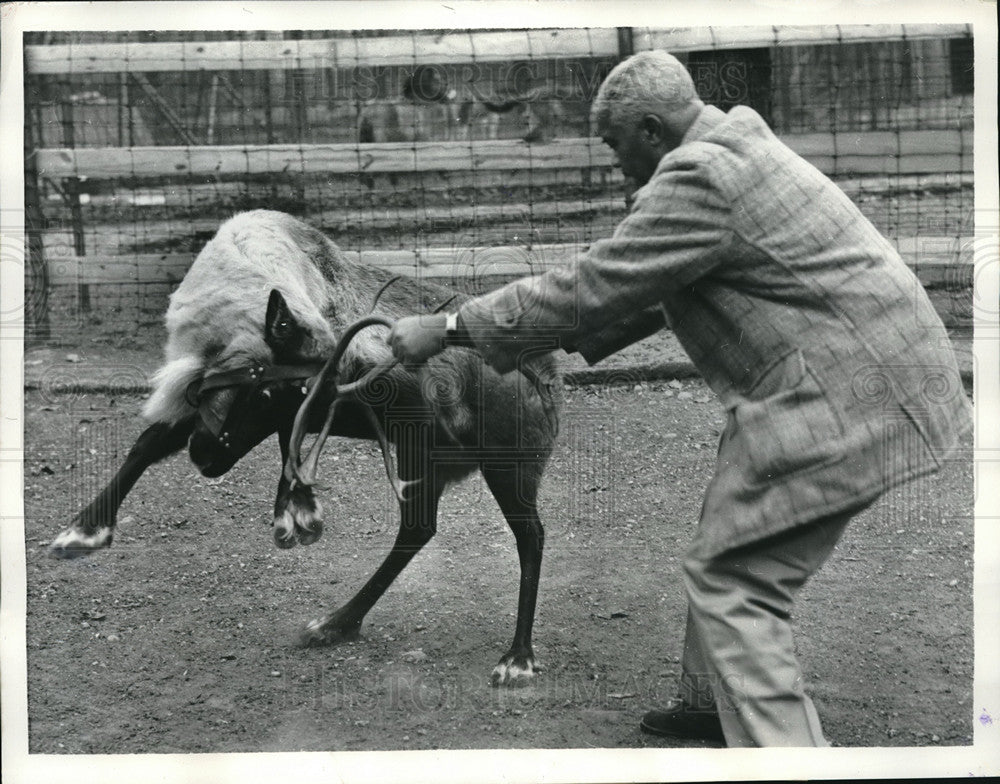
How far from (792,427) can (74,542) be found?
216 cm

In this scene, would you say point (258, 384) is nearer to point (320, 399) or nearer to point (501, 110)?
point (320, 399)

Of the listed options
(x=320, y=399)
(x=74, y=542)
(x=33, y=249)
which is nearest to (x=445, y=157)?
(x=320, y=399)

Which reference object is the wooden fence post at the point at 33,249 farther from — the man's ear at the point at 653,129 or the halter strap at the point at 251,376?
the man's ear at the point at 653,129

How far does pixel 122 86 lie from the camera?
3.31 metres

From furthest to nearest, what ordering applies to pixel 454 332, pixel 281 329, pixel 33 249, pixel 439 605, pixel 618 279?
1. pixel 439 605
2. pixel 33 249
3. pixel 281 329
4. pixel 454 332
5. pixel 618 279

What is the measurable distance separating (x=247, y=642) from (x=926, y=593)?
2.15 meters

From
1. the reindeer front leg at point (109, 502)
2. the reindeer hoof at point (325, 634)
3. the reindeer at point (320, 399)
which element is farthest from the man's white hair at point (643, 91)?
the reindeer hoof at point (325, 634)

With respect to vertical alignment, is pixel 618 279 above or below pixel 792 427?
above

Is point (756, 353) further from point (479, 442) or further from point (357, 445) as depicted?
point (357, 445)

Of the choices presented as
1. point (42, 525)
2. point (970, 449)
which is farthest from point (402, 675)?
point (970, 449)

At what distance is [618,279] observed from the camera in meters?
2.77

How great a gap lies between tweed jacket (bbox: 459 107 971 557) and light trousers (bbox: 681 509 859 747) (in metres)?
0.07

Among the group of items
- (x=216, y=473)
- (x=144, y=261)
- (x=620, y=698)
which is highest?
(x=144, y=261)

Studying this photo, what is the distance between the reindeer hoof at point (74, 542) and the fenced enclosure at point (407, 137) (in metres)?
0.62
